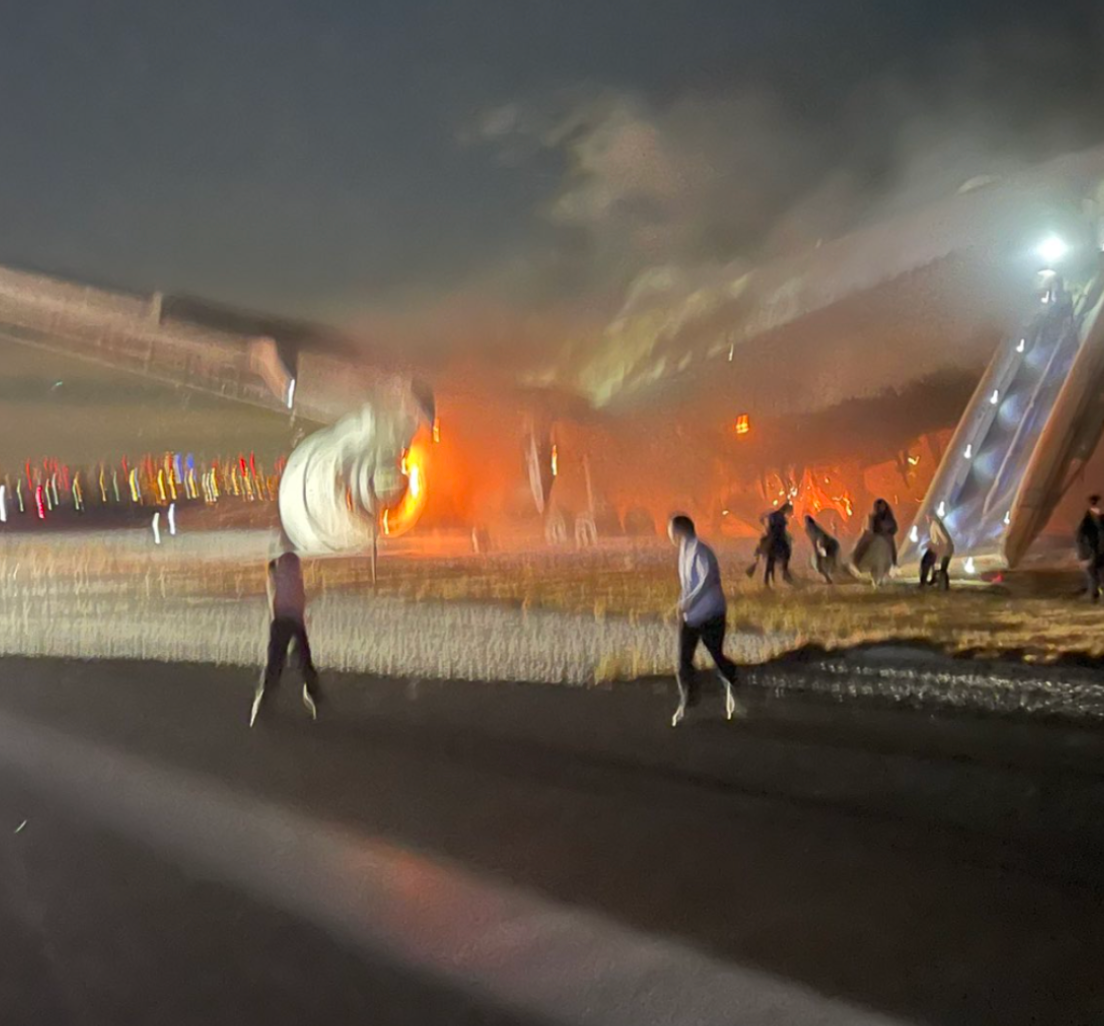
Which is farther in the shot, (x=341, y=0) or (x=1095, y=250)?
(x=341, y=0)

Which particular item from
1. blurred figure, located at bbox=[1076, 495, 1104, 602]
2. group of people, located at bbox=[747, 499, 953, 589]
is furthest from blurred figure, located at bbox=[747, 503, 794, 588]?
blurred figure, located at bbox=[1076, 495, 1104, 602]

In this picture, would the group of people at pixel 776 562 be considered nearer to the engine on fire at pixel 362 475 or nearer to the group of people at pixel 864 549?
the group of people at pixel 864 549

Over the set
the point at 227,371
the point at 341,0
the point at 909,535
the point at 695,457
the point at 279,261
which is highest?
the point at 341,0

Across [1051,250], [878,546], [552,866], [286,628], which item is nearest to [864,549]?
[878,546]

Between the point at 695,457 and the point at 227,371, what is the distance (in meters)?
0.56

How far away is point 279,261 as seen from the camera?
119cm

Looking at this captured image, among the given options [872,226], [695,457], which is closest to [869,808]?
[695,457]

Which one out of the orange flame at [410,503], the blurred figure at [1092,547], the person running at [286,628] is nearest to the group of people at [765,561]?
the blurred figure at [1092,547]

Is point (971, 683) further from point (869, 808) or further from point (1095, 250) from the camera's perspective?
point (1095, 250)

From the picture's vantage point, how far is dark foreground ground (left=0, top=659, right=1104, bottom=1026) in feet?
3.36

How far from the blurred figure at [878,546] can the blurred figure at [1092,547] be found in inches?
7.7

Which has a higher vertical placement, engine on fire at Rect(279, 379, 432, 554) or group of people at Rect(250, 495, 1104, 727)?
engine on fire at Rect(279, 379, 432, 554)

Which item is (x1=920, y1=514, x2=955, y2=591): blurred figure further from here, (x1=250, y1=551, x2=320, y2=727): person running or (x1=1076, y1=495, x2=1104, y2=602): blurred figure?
(x1=250, y1=551, x2=320, y2=727): person running

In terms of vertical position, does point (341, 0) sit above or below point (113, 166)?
above
